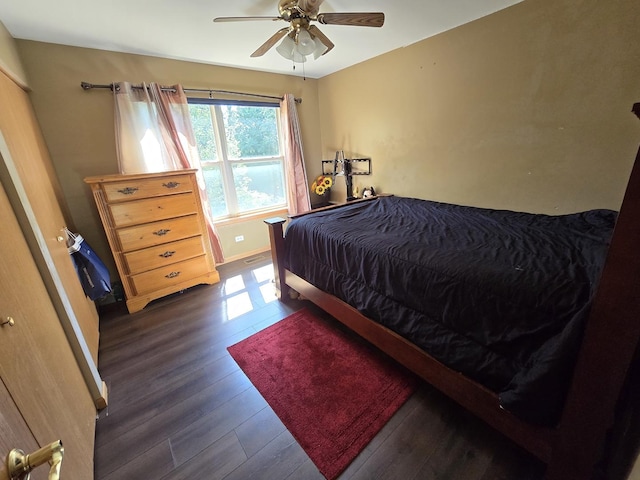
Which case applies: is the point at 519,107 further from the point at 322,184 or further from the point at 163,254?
the point at 163,254

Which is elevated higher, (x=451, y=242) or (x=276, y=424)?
(x=451, y=242)

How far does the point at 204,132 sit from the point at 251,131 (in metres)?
0.58

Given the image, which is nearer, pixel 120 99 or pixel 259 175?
pixel 120 99

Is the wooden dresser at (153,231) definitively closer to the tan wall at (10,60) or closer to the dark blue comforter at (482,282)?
the tan wall at (10,60)

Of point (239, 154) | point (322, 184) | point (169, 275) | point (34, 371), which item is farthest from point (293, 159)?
point (34, 371)

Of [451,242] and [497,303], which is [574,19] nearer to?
[451,242]

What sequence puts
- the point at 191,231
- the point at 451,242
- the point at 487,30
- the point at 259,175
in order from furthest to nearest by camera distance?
the point at 259,175
the point at 191,231
the point at 487,30
the point at 451,242

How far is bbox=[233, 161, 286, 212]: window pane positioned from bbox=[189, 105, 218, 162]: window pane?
12.2 inches

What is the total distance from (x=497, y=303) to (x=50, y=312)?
→ 1.90 m

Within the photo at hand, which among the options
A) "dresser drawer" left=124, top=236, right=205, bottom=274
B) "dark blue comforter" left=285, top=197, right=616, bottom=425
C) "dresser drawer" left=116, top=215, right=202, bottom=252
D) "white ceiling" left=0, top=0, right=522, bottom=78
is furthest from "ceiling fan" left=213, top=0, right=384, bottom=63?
"dresser drawer" left=124, top=236, right=205, bottom=274

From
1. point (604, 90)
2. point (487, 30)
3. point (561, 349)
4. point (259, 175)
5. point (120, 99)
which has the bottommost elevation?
point (561, 349)

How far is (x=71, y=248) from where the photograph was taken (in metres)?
1.88

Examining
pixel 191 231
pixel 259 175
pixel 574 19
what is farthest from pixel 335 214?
pixel 574 19

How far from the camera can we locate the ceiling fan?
1.55 metres
